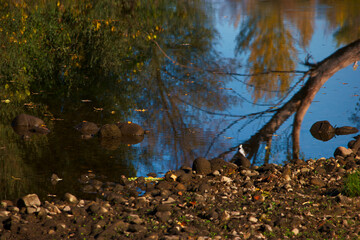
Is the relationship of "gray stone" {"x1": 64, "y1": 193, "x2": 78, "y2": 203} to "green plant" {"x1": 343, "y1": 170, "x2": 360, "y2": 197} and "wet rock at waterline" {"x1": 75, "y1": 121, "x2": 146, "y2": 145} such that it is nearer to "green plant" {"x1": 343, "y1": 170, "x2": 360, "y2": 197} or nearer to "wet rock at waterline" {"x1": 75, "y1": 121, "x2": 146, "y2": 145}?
"wet rock at waterline" {"x1": 75, "y1": 121, "x2": 146, "y2": 145}

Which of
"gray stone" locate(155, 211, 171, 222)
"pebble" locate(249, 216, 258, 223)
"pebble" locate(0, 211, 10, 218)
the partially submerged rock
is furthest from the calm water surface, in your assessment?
"pebble" locate(249, 216, 258, 223)

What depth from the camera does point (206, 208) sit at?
4422 millimetres

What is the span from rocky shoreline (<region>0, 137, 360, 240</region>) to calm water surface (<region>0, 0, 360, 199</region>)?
0.55 m

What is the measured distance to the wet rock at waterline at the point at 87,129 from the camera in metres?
6.94

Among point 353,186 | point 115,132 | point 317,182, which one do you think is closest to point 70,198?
point 115,132

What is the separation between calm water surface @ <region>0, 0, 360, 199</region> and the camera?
6164 mm

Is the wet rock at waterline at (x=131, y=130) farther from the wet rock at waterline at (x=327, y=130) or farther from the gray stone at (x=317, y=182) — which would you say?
the gray stone at (x=317, y=182)

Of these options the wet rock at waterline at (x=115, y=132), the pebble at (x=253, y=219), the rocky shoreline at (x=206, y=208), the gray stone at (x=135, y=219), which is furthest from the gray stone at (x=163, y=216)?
the wet rock at waterline at (x=115, y=132)

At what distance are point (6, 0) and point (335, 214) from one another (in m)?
7.44

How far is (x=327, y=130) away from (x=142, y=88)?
3639 millimetres

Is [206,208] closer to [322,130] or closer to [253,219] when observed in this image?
[253,219]

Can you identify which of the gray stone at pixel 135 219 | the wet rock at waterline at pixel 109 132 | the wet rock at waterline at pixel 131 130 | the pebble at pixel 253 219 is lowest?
the gray stone at pixel 135 219

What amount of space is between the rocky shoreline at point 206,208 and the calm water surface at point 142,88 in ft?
1.80

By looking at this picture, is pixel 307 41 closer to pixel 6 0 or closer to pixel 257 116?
pixel 257 116
